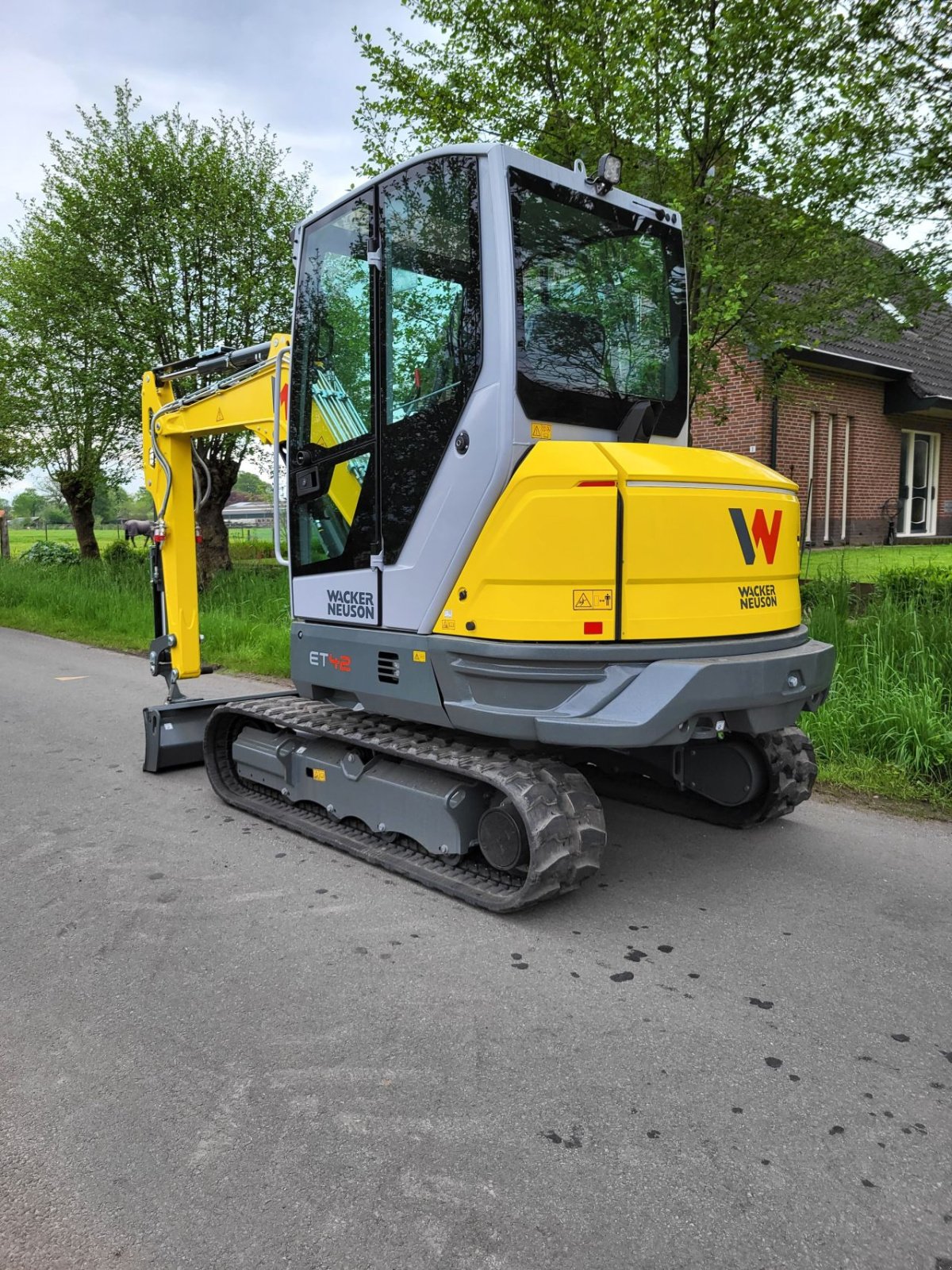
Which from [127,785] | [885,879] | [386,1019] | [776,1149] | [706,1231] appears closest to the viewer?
[706,1231]

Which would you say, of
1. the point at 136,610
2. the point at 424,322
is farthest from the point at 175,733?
the point at 136,610

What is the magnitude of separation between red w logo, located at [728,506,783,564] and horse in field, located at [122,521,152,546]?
3.79 metres

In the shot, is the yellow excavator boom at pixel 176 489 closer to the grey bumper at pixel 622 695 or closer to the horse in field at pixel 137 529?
the horse in field at pixel 137 529

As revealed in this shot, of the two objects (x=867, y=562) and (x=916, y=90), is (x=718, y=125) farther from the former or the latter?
(x=867, y=562)

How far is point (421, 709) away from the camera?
399cm

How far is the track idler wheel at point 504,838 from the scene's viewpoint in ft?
12.2

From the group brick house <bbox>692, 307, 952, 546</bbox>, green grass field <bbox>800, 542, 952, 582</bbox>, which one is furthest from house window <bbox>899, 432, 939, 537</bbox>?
green grass field <bbox>800, 542, 952, 582</bbox>

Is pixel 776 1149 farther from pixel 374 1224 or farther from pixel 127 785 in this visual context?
pixel 127 785

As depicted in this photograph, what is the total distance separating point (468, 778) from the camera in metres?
3.97

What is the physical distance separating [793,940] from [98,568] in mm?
17073

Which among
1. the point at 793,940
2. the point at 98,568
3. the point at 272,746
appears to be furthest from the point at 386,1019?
the point at 98,568

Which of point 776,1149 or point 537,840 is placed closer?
point 776,1149

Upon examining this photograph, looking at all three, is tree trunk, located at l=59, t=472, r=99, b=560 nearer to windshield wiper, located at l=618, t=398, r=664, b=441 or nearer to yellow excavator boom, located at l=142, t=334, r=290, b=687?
yellow excavator boom, located at l=142, t=334, r=290, b=687

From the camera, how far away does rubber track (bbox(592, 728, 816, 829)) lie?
454cm
